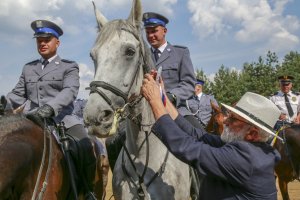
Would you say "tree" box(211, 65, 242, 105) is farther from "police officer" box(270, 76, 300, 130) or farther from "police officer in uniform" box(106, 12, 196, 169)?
"police officer in uniform" box(106, 12, 196, 169)

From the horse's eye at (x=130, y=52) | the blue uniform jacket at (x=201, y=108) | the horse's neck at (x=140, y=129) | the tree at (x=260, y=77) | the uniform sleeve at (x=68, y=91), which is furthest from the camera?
the tree at (x=260, y=77)

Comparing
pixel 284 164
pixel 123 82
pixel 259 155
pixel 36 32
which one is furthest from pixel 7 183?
pixel 284 164

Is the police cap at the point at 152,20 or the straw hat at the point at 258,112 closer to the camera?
the straw hat at the point at 258,112

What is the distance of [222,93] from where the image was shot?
54.4 m

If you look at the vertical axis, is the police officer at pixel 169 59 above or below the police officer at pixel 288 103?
above

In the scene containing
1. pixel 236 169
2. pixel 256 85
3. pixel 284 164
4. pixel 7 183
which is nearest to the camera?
pixel 236 169

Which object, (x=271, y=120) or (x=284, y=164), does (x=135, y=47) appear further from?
(x=284, y=164)

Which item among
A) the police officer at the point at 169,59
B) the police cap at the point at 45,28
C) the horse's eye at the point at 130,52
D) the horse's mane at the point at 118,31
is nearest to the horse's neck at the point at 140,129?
the horse's mane at the point at 118,31

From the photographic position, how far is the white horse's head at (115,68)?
157 inches

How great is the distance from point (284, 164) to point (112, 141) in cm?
589

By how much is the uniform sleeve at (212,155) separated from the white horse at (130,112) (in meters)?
0.79

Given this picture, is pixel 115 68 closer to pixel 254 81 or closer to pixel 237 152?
pixel 237 152

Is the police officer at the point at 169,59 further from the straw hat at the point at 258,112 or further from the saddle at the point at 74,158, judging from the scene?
the straw hat at the point at 258,112

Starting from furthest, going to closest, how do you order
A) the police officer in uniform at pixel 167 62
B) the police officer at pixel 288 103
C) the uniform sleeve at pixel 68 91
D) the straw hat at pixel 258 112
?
1. the police officer at pixel 288 103
2. the police officer in uniform at pixel 167 62
3. the uniform sleeve at pixel 68 91
4. the straw hat at pixel 258 112
